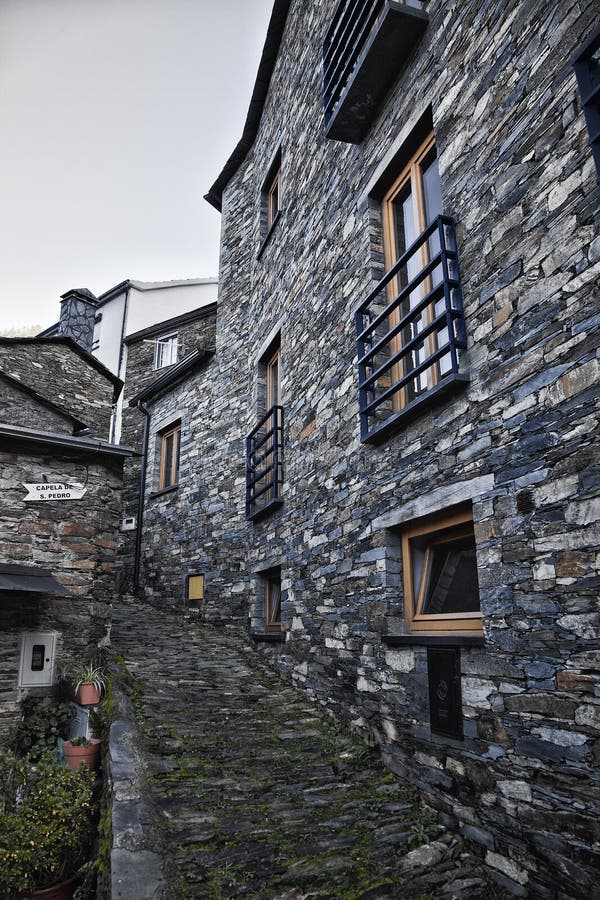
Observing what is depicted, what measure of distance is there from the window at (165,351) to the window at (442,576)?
10741 mm

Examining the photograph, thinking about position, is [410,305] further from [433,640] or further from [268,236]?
[268,236]

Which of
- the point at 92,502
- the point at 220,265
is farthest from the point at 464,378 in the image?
the point at 220,265

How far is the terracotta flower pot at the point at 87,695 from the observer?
5.13 meters

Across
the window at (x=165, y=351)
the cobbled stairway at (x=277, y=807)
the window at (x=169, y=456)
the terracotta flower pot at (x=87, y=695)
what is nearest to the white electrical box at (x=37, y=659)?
the terracotta flower pot at (x=87, y=695)

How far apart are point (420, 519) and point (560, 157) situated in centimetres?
221

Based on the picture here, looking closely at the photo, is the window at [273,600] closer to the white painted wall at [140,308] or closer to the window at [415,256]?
the window at [415,256]

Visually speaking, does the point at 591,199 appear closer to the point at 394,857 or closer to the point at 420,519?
the point at 420,519

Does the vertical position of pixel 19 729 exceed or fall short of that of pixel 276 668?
it falls short

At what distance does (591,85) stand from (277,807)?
4070 millimetres

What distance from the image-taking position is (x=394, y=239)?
202 inches

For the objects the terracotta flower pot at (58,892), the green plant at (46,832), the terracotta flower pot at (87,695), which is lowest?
the terracotta flower pot at (58,892)

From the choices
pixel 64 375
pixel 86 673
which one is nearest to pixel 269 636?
pixel 86 673

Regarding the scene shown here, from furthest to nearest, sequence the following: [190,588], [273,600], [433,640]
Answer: [190,588] → [273,600] → [433,640]

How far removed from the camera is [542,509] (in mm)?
2867
